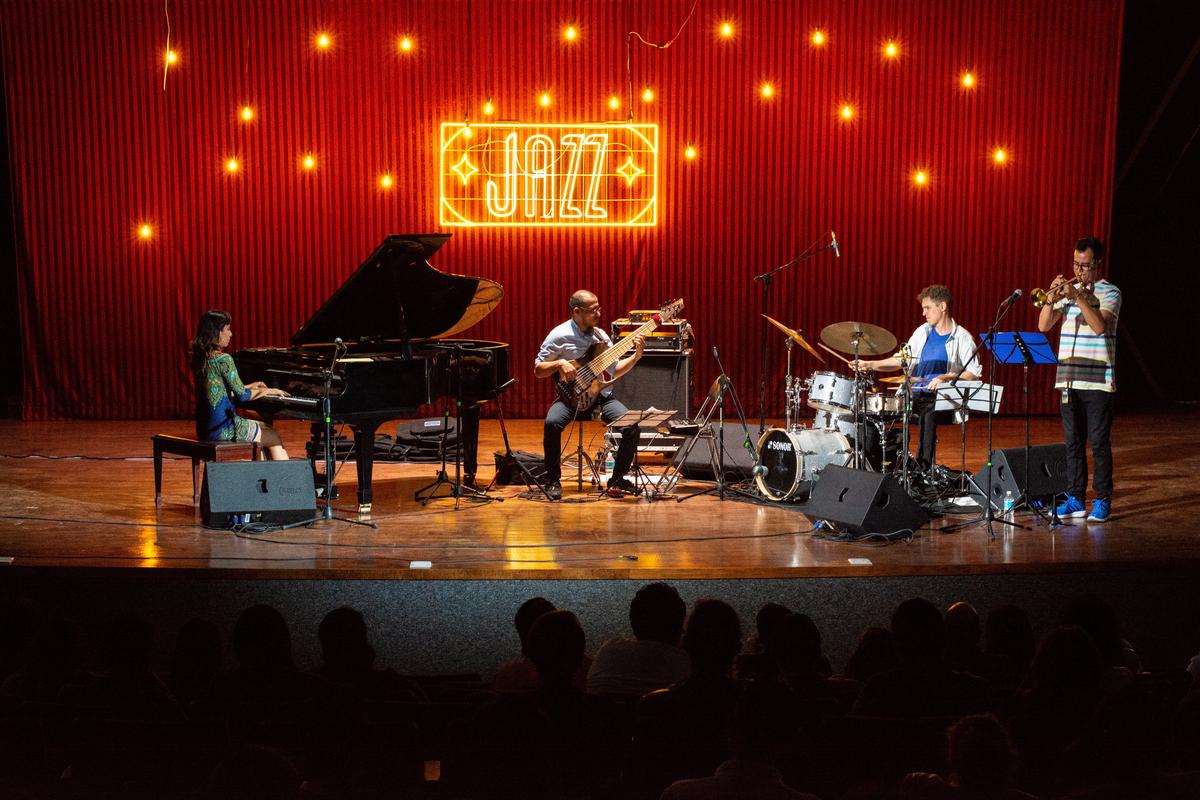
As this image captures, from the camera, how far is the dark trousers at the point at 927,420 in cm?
716

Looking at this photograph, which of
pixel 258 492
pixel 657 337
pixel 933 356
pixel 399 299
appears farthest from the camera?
pixel 657 337

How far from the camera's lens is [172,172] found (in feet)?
35.9

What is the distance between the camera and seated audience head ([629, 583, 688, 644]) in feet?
11.4

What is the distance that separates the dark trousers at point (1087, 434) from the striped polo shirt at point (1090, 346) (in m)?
0.07

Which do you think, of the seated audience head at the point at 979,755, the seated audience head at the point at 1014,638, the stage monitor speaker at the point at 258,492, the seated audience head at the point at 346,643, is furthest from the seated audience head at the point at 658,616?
the stage monitor speaker at the point at 258,492

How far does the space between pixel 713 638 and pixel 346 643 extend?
3.27 feet

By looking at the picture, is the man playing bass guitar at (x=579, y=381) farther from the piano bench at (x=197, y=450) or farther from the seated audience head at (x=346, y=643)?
the seated audience head at (x=346, y=643)

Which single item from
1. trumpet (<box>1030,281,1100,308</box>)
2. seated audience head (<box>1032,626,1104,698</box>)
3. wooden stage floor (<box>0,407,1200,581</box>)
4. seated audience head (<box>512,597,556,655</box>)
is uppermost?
trumpet (<box>1030,281,1100,308</box>)

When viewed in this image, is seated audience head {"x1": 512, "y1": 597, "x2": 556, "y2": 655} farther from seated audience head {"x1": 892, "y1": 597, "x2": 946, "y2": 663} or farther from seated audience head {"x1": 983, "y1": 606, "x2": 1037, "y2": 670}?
seated audience head {"x1": 983, "y1": 606, "x2": 1037, "y2": 670}

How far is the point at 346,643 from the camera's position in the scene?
10.4 ft

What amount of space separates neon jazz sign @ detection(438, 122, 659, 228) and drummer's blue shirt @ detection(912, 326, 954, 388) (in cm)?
437

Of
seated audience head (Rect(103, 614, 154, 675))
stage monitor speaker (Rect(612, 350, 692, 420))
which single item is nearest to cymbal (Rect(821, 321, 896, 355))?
stage monitor speaker (Rect(612, 350, 692, 420))

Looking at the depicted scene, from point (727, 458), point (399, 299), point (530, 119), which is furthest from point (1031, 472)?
point (530, 119)

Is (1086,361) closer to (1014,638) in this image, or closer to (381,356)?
(1014,638)
